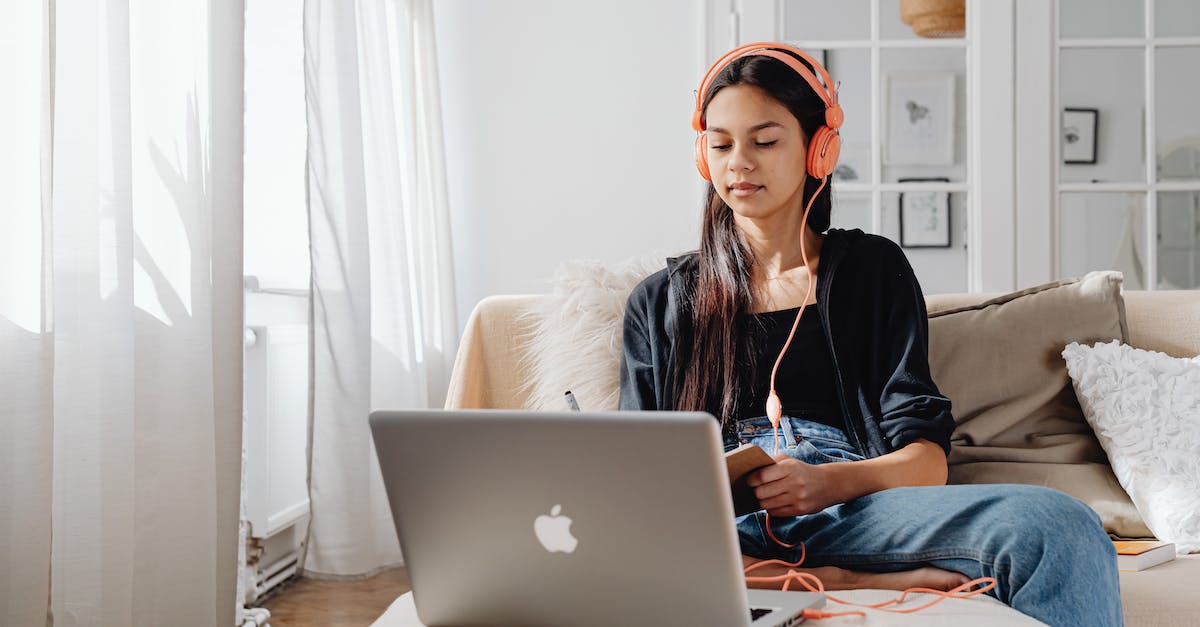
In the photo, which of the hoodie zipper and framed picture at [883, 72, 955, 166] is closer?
the hoodie zipper

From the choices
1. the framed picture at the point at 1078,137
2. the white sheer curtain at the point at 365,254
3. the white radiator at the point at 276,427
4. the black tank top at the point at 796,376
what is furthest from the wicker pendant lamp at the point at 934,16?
the white radiator at the point at 276,427

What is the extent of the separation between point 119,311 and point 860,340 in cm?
103

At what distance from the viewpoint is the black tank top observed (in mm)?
1375

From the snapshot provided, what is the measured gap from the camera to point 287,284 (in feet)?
8.15

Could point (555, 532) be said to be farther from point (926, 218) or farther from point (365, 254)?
point (926, 218)

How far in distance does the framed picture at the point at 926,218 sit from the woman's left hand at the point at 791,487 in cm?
191

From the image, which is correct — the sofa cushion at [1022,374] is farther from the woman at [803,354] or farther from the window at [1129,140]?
the window at [1129,140]

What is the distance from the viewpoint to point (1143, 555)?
1329 millimetres

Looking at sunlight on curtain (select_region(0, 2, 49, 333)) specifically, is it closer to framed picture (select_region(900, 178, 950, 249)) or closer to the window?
framed picture (select_region(900, 178, 950, 249))

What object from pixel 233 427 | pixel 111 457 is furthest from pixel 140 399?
pixel 233 427

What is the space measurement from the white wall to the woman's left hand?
200 centimetres

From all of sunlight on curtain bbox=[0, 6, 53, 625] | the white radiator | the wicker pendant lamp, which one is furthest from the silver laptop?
the wicker pendant lamp

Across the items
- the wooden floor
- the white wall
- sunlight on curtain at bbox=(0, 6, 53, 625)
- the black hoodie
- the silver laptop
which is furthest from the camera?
the white wall

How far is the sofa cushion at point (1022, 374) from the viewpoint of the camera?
1.62m
